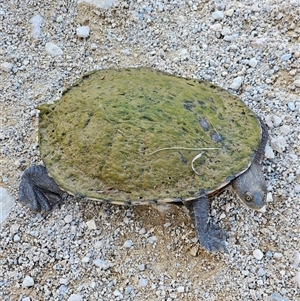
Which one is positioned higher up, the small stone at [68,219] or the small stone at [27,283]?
the small stone at [68,219]

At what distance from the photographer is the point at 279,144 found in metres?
3.19

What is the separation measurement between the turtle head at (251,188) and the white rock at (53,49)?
78.7 inches

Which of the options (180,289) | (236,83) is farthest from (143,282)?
(236,83)

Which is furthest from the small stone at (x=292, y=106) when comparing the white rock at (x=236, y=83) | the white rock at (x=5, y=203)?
the white rock at (x=5, y=203)

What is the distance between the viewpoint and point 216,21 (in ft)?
13.0

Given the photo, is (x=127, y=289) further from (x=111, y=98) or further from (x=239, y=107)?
(x=239, y=107)

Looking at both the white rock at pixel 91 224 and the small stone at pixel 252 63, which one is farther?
the small stone at pixel 252 63

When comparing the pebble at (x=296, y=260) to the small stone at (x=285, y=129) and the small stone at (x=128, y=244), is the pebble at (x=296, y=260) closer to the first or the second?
the small stone at (x=285, y=129)

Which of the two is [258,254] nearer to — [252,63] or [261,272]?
[261,272]

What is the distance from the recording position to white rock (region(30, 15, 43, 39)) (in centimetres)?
404

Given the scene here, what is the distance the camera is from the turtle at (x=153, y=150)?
Result: 2.80 metres

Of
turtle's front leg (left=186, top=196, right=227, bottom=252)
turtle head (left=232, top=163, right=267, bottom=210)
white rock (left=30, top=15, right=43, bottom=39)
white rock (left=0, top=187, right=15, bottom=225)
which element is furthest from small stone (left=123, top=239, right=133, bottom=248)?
white rock (left=30, top=15, right=43, bottom=39)

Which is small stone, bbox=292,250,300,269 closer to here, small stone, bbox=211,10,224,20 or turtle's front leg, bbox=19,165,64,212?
turtle's front leg, bbox=19,165,64,212

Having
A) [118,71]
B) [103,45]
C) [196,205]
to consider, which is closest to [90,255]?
[196,205]
